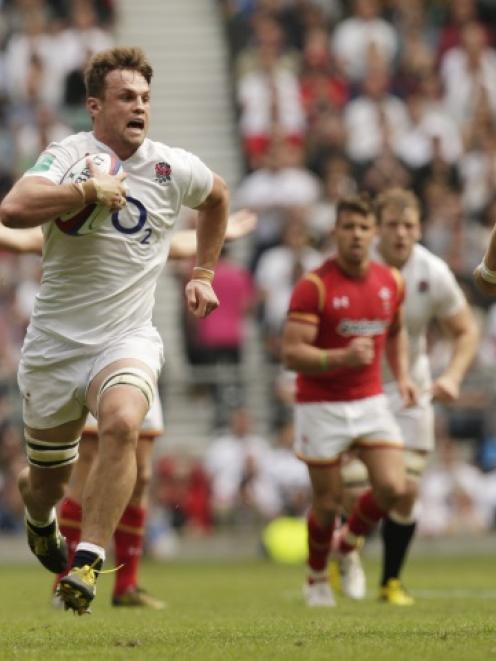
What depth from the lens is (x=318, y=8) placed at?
24.5m

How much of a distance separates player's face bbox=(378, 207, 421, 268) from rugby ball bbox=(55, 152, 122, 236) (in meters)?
3.89

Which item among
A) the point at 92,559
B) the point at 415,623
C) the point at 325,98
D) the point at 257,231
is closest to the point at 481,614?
the point at 415,623

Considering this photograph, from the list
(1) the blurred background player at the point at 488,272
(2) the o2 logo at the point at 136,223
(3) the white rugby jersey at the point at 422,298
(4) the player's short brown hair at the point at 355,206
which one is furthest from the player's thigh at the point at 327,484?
(2) the o2 logo at the point at 136,223

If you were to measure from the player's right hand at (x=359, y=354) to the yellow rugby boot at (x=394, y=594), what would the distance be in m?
1.69

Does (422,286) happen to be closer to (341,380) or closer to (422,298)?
(422,298)

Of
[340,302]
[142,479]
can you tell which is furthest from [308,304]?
[142,479]

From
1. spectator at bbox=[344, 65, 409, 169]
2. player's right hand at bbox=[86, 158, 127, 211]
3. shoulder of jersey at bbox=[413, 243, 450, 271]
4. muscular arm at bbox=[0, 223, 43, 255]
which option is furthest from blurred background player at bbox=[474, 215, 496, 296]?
spectator at bbox=[344, 65, 409, 169]

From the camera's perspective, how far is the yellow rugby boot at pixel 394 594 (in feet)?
37.3

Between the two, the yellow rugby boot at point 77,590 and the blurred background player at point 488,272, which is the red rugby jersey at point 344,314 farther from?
the yellow rugby boot at point 77,590

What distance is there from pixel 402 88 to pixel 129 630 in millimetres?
15762

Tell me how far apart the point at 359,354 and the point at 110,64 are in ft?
9.52

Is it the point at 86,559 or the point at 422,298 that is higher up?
the point at 86,559

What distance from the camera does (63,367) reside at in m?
8.51

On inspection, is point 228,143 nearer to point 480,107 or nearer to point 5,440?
point 480,107
